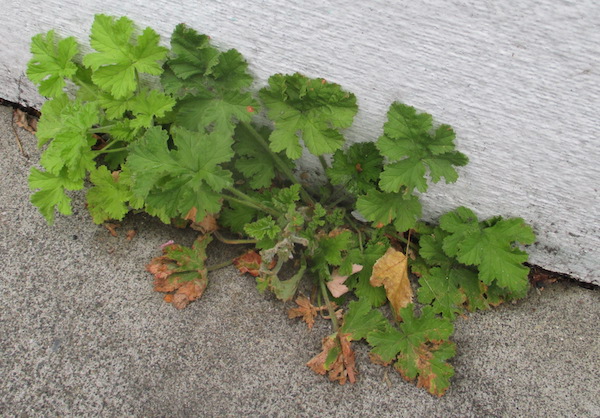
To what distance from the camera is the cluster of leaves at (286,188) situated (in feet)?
6.84

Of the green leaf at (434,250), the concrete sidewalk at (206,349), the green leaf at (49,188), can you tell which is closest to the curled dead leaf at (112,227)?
the concrete sidewalk at (206,349)

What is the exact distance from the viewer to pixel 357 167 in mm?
2342

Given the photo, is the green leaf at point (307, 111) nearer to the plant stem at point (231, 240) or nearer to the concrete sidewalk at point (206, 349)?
the plant stem at point (231, 240)

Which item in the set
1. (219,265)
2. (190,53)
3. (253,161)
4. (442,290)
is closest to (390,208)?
(442,290)

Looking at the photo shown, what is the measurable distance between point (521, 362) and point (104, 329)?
6.02 feet

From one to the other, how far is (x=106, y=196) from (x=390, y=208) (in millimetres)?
1332

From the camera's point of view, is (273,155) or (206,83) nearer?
(206,83)

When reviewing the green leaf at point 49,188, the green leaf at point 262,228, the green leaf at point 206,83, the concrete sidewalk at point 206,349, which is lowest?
the concrete sidewalk at point 206,349

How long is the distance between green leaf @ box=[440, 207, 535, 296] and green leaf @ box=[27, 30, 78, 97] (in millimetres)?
1891

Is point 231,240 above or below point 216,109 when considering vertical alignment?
below

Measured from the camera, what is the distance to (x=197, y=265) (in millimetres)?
2334

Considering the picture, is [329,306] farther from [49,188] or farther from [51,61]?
[51,61]

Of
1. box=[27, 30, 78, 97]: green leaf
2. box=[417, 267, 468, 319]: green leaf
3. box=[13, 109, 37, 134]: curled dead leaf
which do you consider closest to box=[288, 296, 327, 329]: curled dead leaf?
box=[417, 267, 468, 319]: green leaf

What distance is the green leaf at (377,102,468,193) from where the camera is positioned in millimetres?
2072
